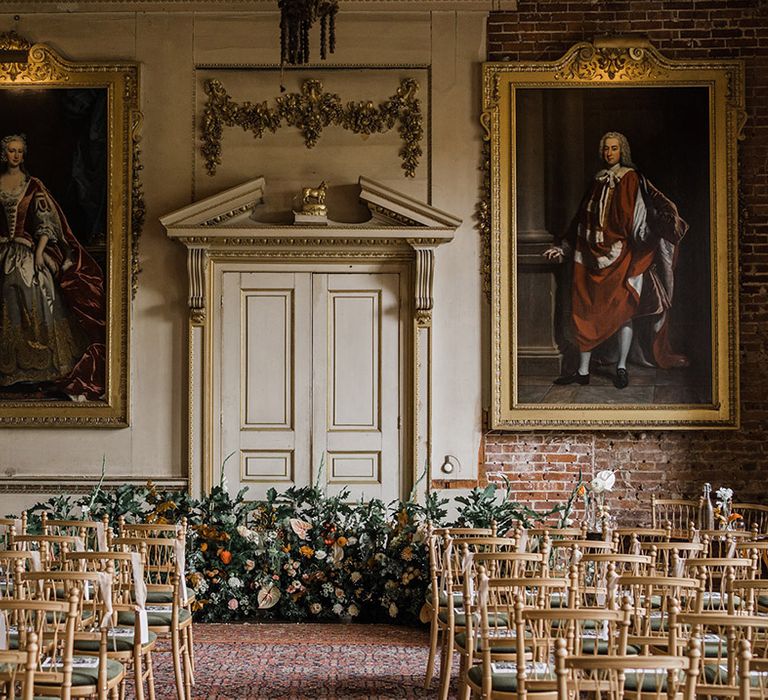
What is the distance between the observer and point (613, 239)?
10.2m

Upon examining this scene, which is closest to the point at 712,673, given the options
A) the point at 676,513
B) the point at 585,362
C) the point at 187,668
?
the point at 187,668

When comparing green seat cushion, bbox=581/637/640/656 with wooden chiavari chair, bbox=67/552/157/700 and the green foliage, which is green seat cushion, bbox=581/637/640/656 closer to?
wooden chiavari chair, bbox=67/552/157/700

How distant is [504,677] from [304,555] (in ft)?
13.2

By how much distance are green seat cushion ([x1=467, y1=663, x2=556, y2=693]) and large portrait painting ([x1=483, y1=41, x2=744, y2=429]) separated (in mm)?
5137

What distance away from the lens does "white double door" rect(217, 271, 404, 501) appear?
1016 cm

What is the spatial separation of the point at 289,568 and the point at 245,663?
152cm

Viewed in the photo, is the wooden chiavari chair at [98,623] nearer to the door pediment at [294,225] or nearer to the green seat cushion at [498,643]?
the green seat cushion at [498,643]

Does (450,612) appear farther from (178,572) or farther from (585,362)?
(585,362)

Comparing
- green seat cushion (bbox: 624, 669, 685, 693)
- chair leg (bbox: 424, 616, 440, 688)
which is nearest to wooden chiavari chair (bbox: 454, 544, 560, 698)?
green seat cushion (bbox: 624, 669, 685, 693)

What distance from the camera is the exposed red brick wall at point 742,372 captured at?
10.1m

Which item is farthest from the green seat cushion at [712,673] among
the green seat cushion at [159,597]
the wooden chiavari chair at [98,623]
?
the green seat cushion at [159,597]

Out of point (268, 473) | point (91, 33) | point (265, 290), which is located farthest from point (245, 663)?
point (91, 33)

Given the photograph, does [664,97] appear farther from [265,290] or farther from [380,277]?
[265,290]

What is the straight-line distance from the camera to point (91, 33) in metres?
10.4
